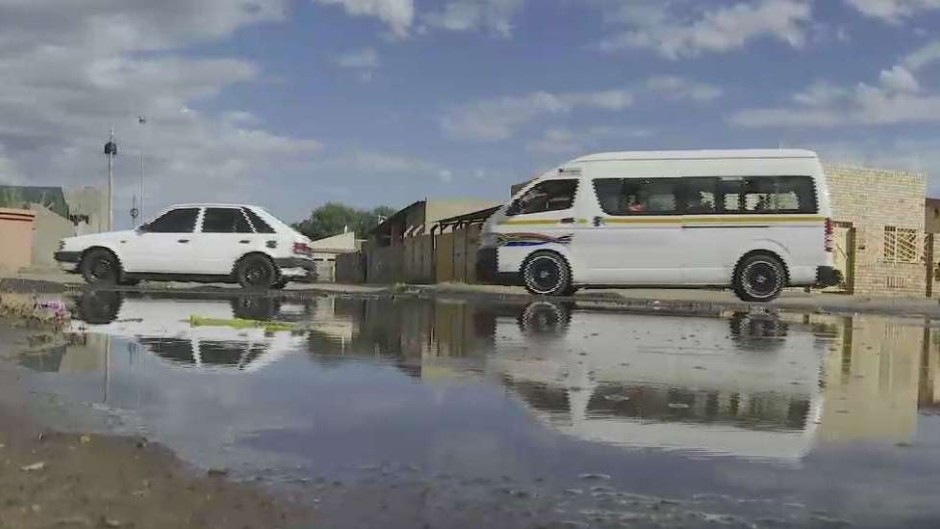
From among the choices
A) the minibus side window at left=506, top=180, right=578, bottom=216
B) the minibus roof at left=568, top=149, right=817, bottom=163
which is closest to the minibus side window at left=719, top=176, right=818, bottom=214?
the minibus roof at left=568, top=149, right=817, bottom=163

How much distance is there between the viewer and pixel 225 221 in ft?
60.8

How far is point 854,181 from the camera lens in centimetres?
3334

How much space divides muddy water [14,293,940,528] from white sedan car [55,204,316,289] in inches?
305

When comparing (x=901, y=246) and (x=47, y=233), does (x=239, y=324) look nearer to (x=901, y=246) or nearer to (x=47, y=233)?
(x=901, y=246)

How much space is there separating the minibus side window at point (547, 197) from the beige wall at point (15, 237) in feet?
50.1

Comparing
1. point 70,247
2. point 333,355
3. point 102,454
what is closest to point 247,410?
point 102,454

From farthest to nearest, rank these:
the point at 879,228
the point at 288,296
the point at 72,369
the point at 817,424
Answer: the point at 879,228 < the point at 288,296 < the point at 72,369 < the point at 817,424

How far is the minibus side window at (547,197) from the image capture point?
17.4 meters

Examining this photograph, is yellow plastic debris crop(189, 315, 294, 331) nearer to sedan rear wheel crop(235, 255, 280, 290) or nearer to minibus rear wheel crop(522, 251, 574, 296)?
minibus rear wheel crop(522, 251, 574, 296)

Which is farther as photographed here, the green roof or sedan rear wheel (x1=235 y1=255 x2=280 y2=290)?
the green roof

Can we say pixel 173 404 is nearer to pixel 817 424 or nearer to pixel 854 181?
pixel 817 424

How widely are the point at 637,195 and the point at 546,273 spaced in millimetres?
2106

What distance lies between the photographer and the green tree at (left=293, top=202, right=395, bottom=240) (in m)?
129

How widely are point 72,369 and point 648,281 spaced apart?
11912mm
